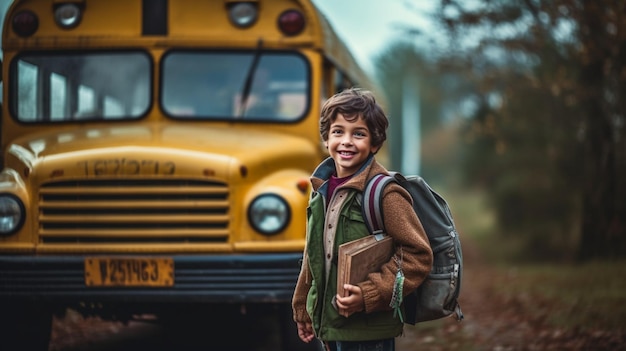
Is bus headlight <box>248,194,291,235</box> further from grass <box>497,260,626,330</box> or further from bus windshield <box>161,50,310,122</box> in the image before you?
grass <box>497,260,626,330</box>

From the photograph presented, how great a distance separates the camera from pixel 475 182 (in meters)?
18.8

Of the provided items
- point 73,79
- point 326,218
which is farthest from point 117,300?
point 326,218

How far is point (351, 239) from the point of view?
2.98m

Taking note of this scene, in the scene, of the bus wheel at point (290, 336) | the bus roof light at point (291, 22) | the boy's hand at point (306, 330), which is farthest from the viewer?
the bus roof light at point (291, 22)

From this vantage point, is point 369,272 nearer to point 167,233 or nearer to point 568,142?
point 167,233

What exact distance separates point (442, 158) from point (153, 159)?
47464 mm

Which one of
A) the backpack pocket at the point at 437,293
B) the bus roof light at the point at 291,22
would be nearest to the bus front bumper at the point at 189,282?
the bus roof light at the point at 291,22

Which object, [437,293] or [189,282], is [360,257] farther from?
[189,282]

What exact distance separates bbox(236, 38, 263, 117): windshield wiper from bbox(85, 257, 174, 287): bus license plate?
1417 millimetres

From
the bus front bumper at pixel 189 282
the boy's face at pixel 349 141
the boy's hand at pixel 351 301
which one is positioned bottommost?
the bus front bumper at pixel 189 282

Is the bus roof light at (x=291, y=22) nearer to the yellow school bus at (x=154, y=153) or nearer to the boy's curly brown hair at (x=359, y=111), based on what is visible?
the yellow school bus at (x=154, y=153)

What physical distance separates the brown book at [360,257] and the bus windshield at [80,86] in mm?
3393

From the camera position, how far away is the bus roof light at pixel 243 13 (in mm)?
5914

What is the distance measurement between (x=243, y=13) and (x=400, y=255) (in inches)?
133
